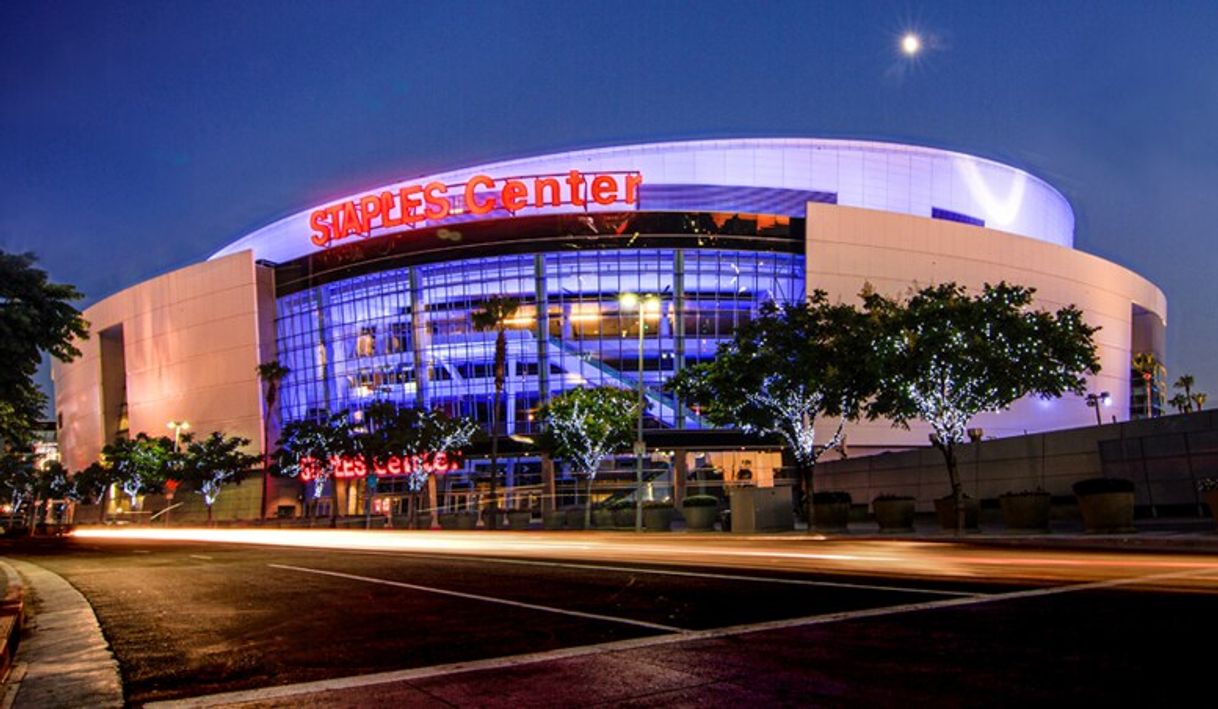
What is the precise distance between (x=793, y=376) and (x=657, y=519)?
403 inches

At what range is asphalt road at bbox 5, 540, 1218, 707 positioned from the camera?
6.36 metres

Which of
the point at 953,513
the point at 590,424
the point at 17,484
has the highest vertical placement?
the point at 590,424

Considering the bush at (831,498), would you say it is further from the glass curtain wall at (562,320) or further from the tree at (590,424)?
the glass curtain wall at (562,320)

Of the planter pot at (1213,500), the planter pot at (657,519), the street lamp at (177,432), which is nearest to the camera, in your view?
the planter pot at (1213,500)

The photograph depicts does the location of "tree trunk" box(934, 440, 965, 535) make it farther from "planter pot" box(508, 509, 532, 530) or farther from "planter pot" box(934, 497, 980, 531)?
"planter pot" box(508, 509, 532, 530)

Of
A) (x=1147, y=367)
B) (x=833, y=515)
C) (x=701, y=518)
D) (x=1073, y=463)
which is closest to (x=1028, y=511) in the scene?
(x=1073, y=463)

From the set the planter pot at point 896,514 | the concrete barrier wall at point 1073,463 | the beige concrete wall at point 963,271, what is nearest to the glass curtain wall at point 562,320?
the beige concrete wall at point 963,271

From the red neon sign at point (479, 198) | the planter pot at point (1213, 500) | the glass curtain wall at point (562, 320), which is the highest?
the red neon sign at point (479, 198)

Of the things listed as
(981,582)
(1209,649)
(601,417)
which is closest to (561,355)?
(601,417)

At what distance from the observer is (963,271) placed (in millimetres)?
79500

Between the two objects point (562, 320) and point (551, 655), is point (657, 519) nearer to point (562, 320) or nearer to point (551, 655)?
point (551, 655)

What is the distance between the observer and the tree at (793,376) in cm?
3891

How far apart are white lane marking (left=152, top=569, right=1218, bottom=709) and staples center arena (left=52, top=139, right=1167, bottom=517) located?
63.9m

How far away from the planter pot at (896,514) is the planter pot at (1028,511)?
4.45 m
